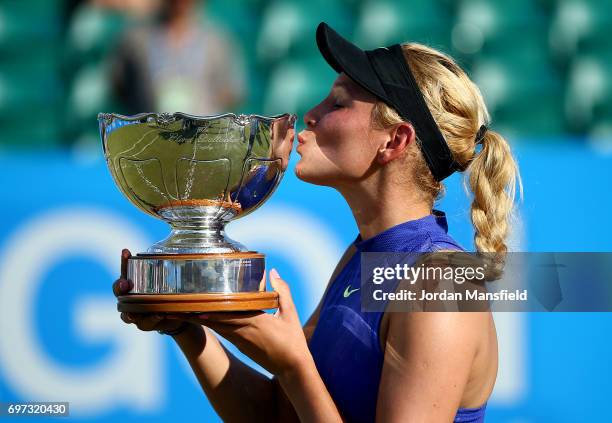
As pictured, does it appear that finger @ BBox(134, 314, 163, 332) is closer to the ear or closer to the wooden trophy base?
the wooden trophy base

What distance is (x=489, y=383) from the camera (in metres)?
1.63

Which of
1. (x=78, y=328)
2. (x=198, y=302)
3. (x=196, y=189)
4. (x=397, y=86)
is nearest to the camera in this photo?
(x=198, y=302)

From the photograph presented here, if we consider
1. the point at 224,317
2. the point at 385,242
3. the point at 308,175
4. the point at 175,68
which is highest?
the point at 175,68

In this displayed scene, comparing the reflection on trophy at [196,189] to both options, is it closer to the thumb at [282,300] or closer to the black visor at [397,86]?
the thumb at [282,300]

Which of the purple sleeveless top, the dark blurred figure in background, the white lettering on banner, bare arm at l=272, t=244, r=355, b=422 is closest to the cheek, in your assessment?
the purple sleeveless top

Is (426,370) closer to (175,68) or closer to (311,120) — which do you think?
(311,120)

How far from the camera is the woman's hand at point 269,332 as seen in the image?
4.73ft

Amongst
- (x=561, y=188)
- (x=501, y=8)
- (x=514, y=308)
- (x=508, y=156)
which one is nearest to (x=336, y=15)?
(x=501, y=8)

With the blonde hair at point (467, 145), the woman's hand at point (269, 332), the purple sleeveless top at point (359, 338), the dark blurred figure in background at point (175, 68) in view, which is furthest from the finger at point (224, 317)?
the dark blurred figure in background at point (175, 68)

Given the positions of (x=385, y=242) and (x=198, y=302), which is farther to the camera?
(x=385, y=242)

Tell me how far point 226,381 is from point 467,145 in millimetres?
632

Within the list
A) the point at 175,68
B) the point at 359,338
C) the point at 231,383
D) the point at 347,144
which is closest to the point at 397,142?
the point at 347,144

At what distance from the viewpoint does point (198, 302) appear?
142 cm

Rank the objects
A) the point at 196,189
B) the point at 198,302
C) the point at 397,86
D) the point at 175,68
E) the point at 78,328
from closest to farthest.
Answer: the point at 198,302, the point at 196,189, the point at 397,86, the point at 78,328, the point at 175,68
